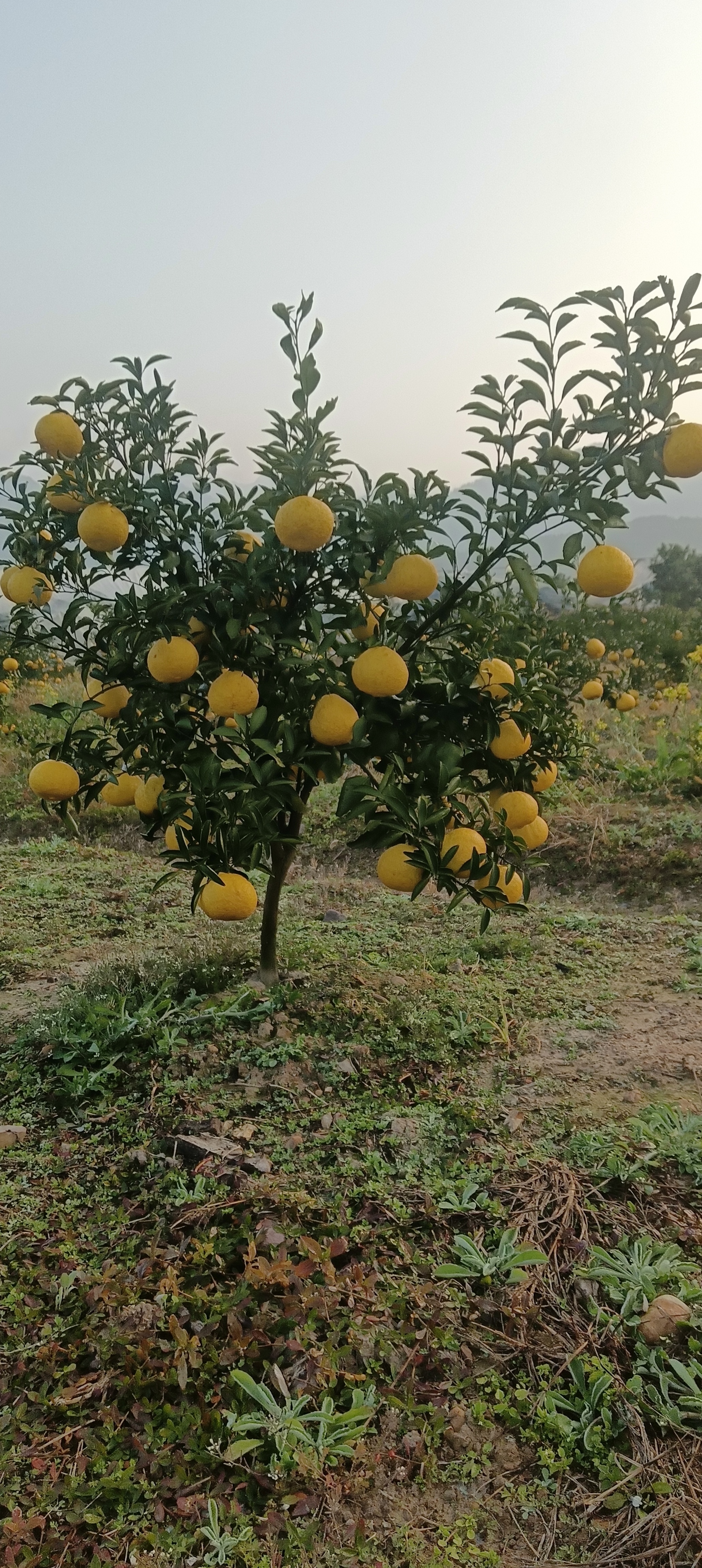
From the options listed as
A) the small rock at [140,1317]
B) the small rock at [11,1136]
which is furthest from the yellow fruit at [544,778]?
the small rock at [11,1136]

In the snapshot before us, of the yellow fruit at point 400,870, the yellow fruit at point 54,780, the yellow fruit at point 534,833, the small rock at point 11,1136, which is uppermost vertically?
the yellow fruit at point 54,780

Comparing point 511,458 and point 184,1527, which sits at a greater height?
point 511,458

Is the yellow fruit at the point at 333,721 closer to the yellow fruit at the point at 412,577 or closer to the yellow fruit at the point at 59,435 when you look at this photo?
the yellow fruit at the point at 412,577

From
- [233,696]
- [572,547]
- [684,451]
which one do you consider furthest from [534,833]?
[684,451]

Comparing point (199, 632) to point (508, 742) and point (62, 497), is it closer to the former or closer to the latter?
point (62, 497)

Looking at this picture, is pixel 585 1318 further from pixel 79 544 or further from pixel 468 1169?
pixel 79 544

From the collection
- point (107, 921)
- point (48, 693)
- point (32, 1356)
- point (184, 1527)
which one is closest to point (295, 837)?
point (32, 1356)

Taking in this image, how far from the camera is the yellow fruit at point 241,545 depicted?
7.30 ft

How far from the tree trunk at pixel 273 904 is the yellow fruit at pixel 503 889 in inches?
24.2

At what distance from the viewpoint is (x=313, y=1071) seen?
107 inches

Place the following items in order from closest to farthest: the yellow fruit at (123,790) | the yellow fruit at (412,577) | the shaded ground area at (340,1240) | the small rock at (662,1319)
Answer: the shaded ground area at (340,1240), the small rock at (662,1319), the yellow fruit at (412,577), the yellow fruit at (123,790)

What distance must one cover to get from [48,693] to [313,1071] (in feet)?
22.0

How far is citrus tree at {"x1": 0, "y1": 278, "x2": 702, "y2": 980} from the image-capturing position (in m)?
1.96

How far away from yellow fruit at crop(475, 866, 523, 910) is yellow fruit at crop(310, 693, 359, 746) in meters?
0.49
